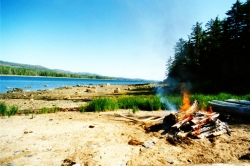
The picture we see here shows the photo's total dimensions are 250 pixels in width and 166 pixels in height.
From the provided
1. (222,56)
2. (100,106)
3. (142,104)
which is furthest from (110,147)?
(222,56)

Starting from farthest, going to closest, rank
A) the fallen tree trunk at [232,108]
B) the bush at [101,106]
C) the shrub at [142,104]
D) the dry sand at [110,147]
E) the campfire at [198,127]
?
the shrub at [142,104], the bush at [101,106], the fallen tree trunk at [232,108], the campfire at [198,127], the dry sand at [110,147]

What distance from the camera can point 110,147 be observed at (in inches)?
239

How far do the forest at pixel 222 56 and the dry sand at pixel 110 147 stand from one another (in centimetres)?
1953

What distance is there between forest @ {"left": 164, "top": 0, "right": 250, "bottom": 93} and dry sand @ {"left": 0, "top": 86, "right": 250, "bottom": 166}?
64.1 feet

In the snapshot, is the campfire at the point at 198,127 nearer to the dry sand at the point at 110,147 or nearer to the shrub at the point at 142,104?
the dry sand at the point at 110,147

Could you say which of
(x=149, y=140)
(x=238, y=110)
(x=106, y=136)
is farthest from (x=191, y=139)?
(x=238, y=110)

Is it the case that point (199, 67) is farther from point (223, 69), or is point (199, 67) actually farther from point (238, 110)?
point (238, 110)

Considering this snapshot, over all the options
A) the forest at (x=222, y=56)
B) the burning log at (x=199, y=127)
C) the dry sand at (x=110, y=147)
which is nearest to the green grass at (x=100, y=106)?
the dry sand at (x=110, y=147)

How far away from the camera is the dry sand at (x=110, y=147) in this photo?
16.9 feet

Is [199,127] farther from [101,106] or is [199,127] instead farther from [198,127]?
[101,106]

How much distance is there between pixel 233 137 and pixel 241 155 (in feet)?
5.79

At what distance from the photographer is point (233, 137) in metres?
7.00

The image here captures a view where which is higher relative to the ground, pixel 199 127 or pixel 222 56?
pixel 222 56

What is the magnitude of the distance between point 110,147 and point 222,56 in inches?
1249
